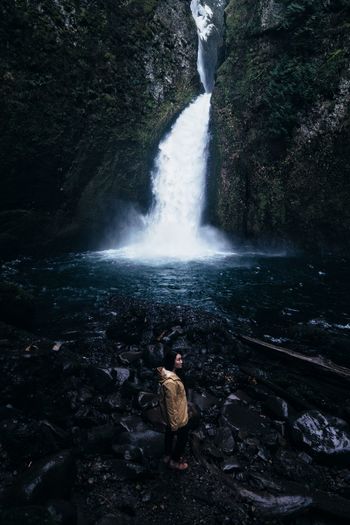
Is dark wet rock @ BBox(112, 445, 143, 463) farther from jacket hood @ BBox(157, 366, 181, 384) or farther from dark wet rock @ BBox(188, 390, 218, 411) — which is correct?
dark wet rock @ BBox(188, 390, 218, 411)

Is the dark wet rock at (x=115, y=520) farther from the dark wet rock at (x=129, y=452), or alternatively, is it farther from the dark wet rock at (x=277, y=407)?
the dark wet rock at (x=277, y=407)

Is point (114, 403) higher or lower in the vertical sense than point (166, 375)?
lower

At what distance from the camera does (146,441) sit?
16.3 feet

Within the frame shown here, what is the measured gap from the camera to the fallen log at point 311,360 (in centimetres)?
643

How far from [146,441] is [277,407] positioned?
2.50m

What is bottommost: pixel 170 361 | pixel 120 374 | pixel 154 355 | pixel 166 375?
pixel 120 374

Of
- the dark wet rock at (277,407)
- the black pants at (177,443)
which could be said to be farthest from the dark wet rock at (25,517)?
the dark wet rock at (277,407)

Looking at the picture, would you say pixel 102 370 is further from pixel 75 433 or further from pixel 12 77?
pixel 12 77

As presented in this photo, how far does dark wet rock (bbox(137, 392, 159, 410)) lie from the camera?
585 cm

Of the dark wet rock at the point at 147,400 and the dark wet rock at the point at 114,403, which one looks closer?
the dark wet rock at the point at 114,403

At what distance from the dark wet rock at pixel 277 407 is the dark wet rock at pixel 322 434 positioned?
38 centimetres

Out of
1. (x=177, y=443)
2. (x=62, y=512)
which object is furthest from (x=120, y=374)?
(x=62, y=512)

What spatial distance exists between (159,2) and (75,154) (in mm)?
14162

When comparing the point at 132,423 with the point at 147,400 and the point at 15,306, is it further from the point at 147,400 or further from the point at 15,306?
the point at 15,306
